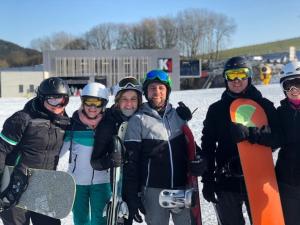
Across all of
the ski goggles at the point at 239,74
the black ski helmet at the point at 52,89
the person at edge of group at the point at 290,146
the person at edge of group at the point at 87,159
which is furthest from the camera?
the person at edge of group at the point at 87,159

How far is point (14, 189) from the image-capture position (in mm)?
3484

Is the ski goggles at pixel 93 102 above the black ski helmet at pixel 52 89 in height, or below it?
below

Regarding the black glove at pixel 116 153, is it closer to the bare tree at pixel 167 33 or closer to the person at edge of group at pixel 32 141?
the person at edge of group at pixel 32 141

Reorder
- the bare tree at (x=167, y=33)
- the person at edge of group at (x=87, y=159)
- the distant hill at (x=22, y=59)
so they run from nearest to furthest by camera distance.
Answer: the person at edge of group at (x=87, y=159), the bare tree at (x=167, y=33), the distant hill at (x=22, y=59)

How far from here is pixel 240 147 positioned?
3309 millimetres

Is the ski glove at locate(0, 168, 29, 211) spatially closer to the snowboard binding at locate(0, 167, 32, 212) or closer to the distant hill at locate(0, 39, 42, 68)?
the snowboard binding at locate(0, 167, 32, 212)

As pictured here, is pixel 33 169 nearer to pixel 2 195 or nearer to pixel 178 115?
pixel 2 195

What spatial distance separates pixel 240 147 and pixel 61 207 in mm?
1647

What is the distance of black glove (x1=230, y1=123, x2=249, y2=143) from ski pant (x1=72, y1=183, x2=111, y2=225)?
1.28 m

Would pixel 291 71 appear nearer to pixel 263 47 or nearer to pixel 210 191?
pixel 210 191

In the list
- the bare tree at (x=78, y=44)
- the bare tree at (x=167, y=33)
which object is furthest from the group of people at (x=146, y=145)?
the bare tree at (x=78, y=44)

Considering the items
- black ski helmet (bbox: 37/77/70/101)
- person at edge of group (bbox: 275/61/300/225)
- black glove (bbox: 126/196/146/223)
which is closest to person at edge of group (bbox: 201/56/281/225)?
person at edge of group (bbox: 275/61/300/225)

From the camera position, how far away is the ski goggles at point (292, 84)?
127 inches

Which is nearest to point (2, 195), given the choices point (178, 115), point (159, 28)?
point (178, 115)
